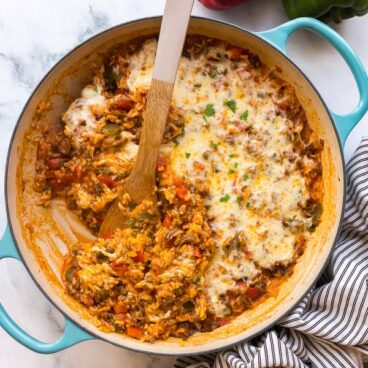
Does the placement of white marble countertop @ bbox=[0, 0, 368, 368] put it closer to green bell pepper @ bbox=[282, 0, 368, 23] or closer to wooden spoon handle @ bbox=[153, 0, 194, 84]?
green bell pepper @ bbox=[282, 0, 368, 23]

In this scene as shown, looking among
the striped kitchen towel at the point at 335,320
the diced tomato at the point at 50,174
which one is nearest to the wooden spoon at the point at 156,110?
the diced tomato at the point at 50,174

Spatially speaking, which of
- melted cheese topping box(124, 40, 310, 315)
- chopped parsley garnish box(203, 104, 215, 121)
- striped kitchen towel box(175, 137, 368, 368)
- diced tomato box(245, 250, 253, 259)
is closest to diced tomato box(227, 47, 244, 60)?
melted cheese topping box(124, 40, 310, 315)

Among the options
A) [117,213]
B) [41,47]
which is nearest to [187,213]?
[117,213]

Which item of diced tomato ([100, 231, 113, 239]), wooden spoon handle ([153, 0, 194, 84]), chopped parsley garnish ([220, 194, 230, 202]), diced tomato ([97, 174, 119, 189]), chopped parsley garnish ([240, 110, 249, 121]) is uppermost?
wooden spoon handle ([153, 0, 194, 84])

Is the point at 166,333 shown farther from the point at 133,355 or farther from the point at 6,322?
the point at 6,322

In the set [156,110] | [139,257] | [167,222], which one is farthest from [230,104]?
[139,257]

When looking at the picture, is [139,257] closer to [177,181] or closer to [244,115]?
[177,181]

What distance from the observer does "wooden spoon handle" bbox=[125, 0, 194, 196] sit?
8.78 feet

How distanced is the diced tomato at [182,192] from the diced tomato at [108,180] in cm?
28

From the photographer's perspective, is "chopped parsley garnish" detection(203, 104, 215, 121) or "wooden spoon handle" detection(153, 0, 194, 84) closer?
"wooden spoon handle" detection(153, 0, 194, 84)

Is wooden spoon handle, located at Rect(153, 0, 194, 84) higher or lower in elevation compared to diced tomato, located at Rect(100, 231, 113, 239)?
higher

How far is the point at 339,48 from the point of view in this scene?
9.21ft

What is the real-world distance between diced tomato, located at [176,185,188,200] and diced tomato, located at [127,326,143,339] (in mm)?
619

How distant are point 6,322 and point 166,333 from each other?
2.29ft
